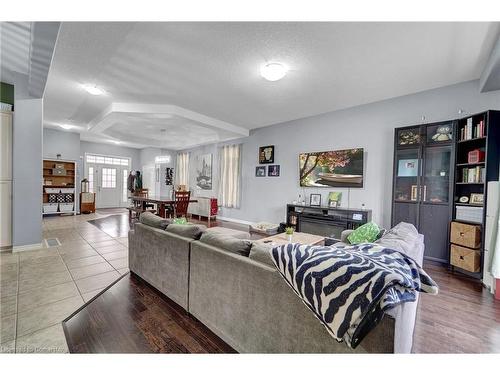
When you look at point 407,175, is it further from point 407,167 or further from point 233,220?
point 233,220

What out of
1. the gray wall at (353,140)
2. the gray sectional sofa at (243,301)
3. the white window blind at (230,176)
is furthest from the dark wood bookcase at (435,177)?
the white window blind at (230,176)

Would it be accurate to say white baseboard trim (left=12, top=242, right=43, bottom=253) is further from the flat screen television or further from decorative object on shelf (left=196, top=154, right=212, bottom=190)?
the flat screen television

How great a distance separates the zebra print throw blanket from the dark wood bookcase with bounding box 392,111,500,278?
278 cm

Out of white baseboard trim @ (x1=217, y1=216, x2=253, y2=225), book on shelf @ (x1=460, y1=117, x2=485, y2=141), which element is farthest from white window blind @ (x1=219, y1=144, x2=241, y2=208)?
book on shelf @ (x1=460, y1=117, x2=485, y2=141)

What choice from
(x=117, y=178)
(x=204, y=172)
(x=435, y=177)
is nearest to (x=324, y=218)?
(x=435, y=177)

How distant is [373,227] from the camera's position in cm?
234

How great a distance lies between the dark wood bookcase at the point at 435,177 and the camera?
2.97 meters

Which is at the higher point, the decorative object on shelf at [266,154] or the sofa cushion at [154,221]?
the decorative object on shelf at [266,154]

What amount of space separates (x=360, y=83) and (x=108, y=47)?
3.41 metres

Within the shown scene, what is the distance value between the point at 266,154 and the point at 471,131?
382cm

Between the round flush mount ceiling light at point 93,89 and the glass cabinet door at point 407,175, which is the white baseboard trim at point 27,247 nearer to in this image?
the round flush mount ceiling light at point 93,89

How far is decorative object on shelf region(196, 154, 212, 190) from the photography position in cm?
746

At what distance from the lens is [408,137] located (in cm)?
351

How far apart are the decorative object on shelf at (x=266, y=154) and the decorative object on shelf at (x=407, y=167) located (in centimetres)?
281
